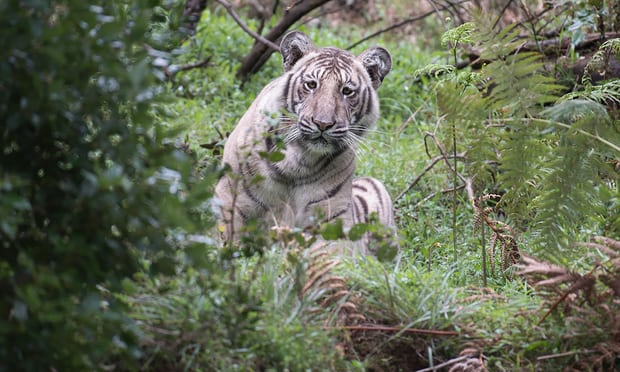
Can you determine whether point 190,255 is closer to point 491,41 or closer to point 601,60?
point 491,41

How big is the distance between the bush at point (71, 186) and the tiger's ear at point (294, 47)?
3.67 metres

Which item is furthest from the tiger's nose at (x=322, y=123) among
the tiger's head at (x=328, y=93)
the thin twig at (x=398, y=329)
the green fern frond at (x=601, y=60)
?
the green fern frond at (x=601, y=60)

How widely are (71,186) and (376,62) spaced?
14.0 ft

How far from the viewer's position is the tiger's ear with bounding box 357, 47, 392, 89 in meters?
6.89

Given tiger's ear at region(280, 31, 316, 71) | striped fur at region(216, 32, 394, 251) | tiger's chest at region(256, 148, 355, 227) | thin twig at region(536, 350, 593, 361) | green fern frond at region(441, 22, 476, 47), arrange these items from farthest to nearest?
1. tiger's ear at region(280, 31, 316, 71)
2. tiger's chest at region(256, 148, 355, 227)
3. striped fur at region(216, 32, 394, 251)
4. green fern frond at region(441, 22, 476, 47)
5. thin twig at region(536, 350, 593, 361)

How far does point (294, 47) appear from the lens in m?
6.81

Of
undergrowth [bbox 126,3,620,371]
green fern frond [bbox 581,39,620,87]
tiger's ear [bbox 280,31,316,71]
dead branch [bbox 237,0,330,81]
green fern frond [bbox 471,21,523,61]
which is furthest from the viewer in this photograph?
dead branch [bbox 237,0,330,81]

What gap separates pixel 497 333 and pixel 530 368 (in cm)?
25

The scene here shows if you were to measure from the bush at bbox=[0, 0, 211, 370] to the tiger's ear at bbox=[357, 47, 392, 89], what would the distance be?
3.85 m

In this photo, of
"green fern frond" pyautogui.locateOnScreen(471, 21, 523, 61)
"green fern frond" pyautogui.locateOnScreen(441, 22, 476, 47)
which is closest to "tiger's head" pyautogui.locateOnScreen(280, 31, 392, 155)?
"green fern frond" pyautogui.locateOnScreen(441, 22, 476, 47)

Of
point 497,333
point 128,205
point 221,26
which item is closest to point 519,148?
point 497,333

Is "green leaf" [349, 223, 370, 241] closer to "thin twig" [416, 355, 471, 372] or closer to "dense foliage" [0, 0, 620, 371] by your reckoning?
Answer: "dense foliage" [0, 0, 620, 371]

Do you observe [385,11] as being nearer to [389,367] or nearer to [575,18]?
[575,18]

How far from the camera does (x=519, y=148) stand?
4.72 meters
